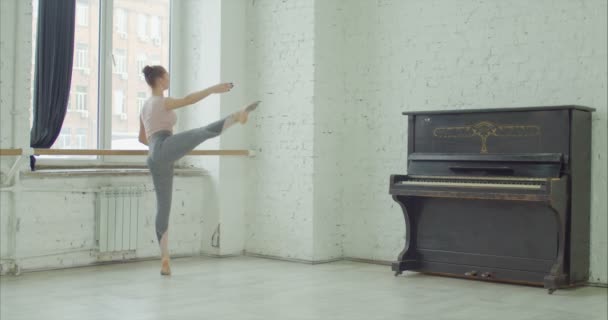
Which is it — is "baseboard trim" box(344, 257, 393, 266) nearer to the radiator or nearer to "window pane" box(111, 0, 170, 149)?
the radiator

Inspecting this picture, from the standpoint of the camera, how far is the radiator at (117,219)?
6.42 metres

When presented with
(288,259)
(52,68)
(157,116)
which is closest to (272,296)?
(157,116)

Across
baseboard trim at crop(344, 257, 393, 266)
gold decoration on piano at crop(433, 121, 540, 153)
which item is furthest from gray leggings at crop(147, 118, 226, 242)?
baseboard trim at crop(344, 257, 393, 266)

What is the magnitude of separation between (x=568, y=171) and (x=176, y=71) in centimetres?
374

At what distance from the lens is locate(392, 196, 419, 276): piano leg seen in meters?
6.02

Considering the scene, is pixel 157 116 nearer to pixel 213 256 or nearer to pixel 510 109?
pixel 213 256

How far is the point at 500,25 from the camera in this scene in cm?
607

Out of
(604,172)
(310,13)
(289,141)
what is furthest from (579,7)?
(289,141)

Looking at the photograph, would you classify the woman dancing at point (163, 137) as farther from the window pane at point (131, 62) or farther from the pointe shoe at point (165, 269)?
the window pane at point (131, 62)

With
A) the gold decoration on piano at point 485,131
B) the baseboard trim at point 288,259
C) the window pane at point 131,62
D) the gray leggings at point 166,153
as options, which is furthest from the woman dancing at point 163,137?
the gold decoration on piano at point 485,131

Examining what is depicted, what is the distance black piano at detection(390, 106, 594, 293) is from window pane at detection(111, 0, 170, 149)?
8.29 ft

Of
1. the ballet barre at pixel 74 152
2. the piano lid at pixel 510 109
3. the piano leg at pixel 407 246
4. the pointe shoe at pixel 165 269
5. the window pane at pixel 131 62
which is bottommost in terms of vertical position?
the pointe shoe at pixel 165 269

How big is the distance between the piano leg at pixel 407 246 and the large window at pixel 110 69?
A: 2515mm

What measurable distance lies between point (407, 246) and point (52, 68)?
10.4 ft
